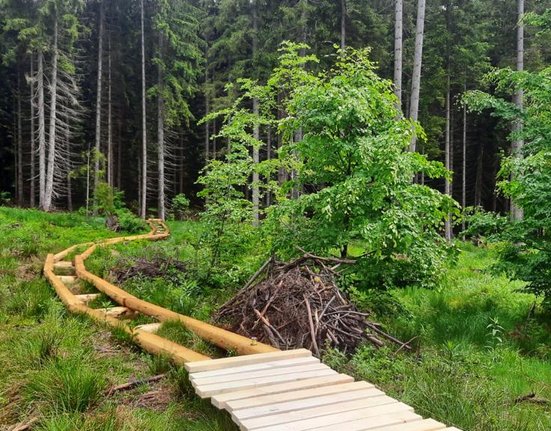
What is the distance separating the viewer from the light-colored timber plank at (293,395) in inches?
108

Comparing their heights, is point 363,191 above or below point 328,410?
above

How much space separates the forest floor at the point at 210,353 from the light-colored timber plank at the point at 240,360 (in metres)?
0.23

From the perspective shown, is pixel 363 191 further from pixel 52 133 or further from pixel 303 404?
pixel 52 133

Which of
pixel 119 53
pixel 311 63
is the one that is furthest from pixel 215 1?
pixel 311 63

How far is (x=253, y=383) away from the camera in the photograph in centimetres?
315

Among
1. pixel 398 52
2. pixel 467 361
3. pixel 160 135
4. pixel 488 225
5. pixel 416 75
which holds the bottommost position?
pixel 467 361

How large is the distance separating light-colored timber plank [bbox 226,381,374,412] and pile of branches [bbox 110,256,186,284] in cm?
506

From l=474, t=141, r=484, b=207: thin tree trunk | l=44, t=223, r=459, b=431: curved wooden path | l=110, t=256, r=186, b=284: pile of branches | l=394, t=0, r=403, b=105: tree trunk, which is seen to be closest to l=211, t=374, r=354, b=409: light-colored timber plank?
l=44, t=223, r=459, b=431: curved wooden path

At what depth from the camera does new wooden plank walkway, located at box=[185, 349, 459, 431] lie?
2539 mm

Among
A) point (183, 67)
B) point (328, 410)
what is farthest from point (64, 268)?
point (183, 67)

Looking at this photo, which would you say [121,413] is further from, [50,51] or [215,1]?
[215,1]

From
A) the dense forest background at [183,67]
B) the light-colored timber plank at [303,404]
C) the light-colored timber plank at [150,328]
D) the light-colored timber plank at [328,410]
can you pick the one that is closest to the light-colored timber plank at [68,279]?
the light-colored timber plank at [150,328]

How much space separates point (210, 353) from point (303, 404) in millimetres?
1919

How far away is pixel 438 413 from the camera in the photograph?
3.08 meters
